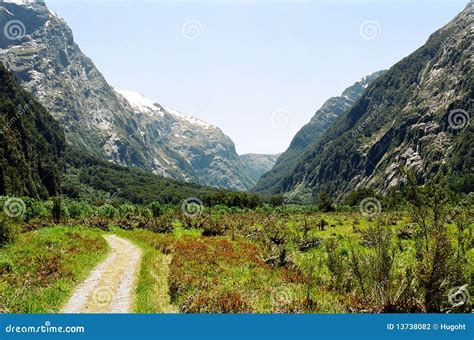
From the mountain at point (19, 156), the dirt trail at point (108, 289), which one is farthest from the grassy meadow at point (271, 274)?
the mountain at point (19, 156)

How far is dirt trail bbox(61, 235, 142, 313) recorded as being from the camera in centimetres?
1554

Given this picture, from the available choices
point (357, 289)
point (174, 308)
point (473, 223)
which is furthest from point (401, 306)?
point (473, 223)

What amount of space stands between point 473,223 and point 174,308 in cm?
3562

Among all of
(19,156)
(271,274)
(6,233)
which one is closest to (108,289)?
(271,274)

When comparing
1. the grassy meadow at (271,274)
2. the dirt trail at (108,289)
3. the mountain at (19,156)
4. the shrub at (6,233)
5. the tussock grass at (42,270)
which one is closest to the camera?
the grassy meadow at (271,274)

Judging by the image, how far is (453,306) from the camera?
1288 cm

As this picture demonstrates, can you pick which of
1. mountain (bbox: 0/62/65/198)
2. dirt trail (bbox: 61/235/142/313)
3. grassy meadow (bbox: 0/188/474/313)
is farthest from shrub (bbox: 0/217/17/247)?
mountain (bbox: 0/62/65/198)

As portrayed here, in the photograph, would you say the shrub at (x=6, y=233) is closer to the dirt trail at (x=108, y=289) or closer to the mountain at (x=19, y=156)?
the dirt trail at (x=108, y=289)

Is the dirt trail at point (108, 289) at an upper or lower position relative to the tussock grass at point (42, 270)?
lower

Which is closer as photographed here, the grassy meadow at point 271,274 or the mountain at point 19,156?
the grassy meadow at point 271,274

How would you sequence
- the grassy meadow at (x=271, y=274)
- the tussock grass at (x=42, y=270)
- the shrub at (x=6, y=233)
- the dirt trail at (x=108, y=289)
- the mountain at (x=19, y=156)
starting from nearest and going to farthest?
the grassy meadow at (x=271, y=274), the tussock grass at (x=42, y=270), the dirt trail at (x=108, y=289), the shrub at (x=6, y=233), the mountain at (x=19, y=156)

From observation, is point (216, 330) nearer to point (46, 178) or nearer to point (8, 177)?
point (8, 177)

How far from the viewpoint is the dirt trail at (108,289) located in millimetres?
15537

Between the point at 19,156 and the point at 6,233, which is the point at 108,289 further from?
the point at 19,156
